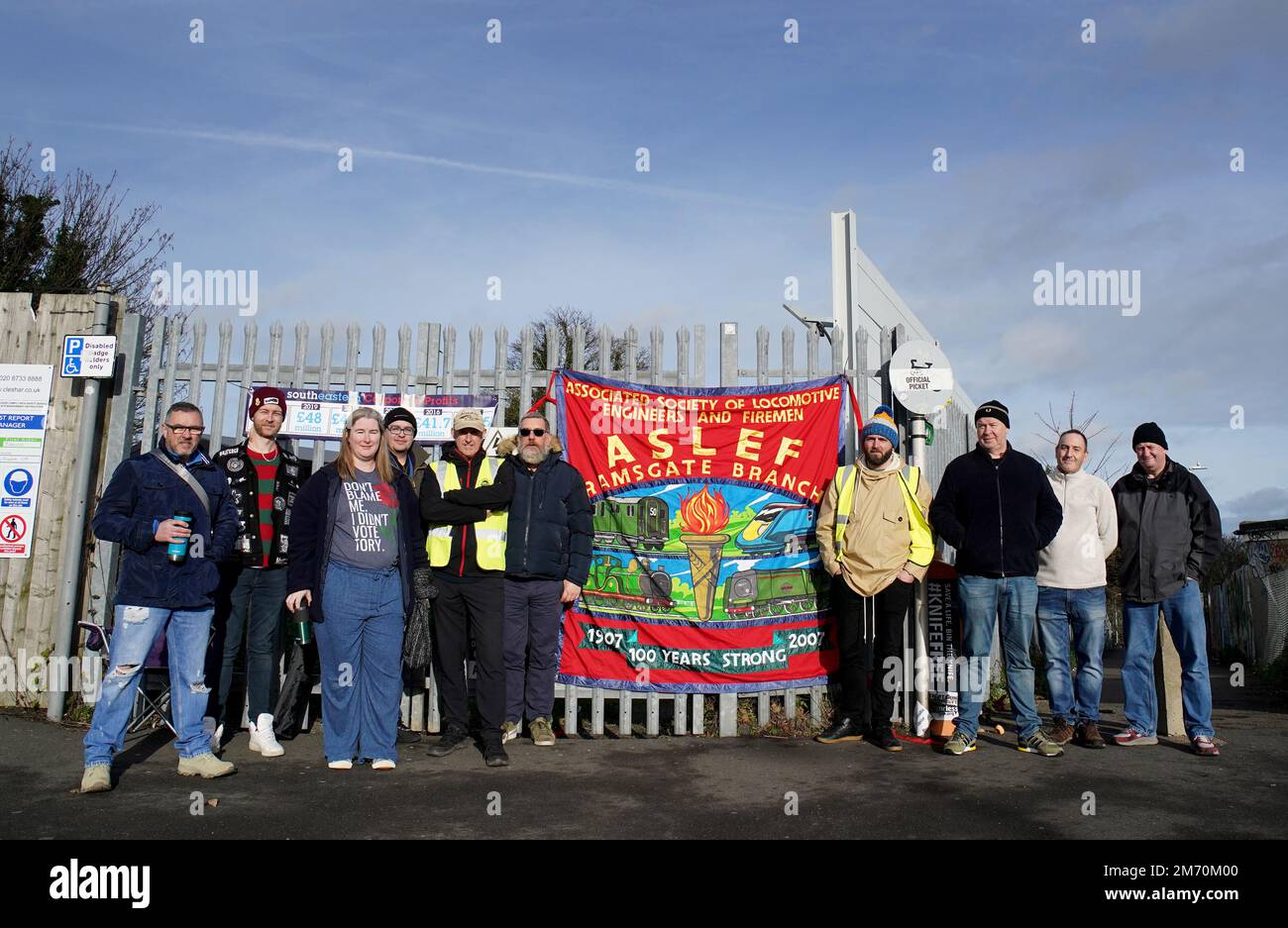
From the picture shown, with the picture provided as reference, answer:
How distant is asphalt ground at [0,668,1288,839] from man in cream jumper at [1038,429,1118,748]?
28 cm

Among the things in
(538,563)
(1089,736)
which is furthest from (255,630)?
(1089,736)

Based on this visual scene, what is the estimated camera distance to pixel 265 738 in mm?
6230

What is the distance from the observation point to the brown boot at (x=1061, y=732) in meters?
6.62

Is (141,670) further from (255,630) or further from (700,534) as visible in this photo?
(700,534)

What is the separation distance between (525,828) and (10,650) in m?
5.00

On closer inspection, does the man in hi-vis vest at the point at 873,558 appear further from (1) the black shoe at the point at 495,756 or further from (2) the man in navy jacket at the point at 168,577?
(2) the man in navy jacket at the point at 168,577

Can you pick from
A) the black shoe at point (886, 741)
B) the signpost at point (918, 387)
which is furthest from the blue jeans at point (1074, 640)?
the black shoe at point (886, 741)

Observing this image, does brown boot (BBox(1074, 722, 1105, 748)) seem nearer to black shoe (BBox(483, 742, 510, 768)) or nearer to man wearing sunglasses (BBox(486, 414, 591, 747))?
man wearing sunglasses (BBox(486, 414, 591, 747))

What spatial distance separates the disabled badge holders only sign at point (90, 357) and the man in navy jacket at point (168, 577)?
207 cm

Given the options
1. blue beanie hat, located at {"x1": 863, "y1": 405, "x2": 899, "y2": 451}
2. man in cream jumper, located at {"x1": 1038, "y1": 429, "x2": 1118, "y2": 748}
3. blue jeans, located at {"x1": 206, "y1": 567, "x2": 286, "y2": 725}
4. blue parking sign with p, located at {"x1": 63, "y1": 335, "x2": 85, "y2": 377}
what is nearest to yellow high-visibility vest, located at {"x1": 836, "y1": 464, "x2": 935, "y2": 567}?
blue beanie hat, located at {"x1": 863, "y1": 405, "x2": 899, "y2": 451}

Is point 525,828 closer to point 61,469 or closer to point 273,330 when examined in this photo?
point 273,330

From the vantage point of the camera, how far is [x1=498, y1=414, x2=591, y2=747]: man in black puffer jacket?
6488 mm
